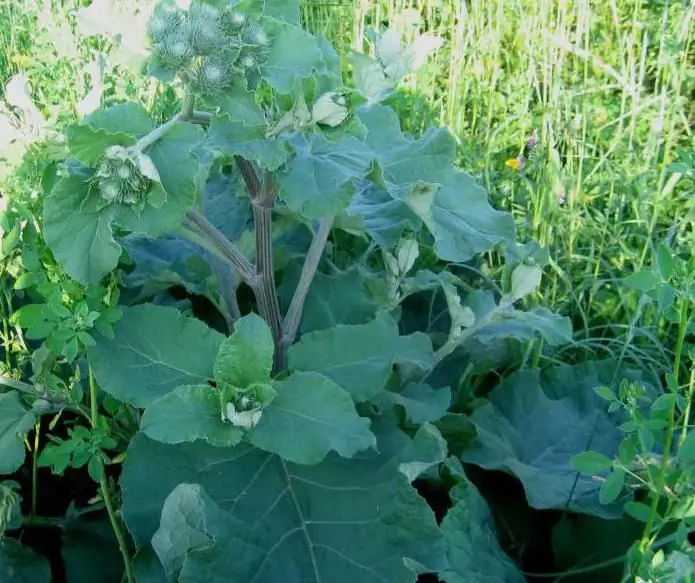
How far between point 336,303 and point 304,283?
5.2 inches

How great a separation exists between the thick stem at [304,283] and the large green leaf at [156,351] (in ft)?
0.60

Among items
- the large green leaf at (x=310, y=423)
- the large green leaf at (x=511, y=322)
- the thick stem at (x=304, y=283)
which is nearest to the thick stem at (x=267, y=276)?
the thick stem at (x=304, y=283)

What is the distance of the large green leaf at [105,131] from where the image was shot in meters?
1.04

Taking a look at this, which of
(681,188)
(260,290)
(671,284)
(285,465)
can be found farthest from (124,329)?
(681,188)

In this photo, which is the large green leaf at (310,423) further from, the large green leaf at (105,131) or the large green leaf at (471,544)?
the large green leaf at (105,131)

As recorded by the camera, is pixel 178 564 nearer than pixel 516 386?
Yes

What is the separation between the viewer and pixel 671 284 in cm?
110

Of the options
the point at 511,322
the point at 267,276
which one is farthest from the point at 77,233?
the point at 511,322

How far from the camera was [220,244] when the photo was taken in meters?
1.34

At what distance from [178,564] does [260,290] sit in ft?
1.57

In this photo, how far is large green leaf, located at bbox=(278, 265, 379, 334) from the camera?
1560 mm

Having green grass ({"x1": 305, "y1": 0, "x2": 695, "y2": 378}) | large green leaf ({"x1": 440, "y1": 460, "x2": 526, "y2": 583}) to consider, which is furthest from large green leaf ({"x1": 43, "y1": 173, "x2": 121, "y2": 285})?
green grass ({"x1": 305, "y1": 0, "x2": 695, "y2": 378})

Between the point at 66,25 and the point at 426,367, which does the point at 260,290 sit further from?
the point at 66,25

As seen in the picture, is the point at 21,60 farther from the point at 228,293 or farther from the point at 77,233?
the point at 77,233
